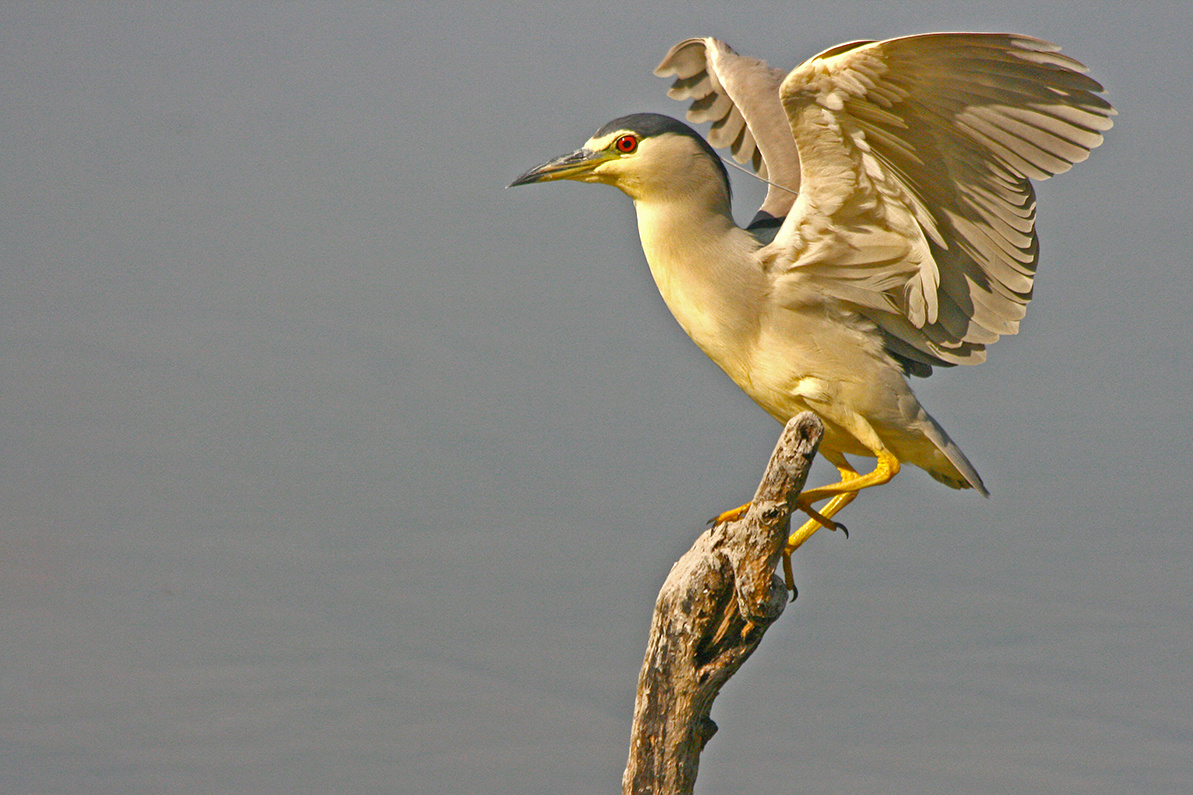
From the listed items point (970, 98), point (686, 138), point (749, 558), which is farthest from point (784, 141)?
point (749, 558)

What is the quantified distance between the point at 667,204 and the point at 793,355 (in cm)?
77

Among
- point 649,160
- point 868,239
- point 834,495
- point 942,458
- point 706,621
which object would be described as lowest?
point 706,621

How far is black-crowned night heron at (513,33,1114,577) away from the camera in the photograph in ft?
13.5

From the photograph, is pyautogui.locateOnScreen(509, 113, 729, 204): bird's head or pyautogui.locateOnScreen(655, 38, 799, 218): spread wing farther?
pyautogui.locateOnScreen(655, 38, 799, 218): spread wing

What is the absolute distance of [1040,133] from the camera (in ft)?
13.6

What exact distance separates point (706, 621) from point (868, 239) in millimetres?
1557

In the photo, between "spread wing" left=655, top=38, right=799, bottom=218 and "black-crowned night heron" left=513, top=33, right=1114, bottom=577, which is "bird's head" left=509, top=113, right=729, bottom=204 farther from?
"spread wing" left=655, top=38, right=799, bottom=218

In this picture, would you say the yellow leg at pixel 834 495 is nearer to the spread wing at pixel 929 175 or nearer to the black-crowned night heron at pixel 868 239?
the black-crowned night heron at pixel 868 239

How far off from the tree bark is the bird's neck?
62 cm

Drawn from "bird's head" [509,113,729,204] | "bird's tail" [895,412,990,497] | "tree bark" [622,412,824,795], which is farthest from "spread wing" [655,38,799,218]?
"tree bark" [622,412,824,795]

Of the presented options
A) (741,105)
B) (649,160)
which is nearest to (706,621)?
(649,160)

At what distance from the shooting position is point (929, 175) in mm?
4324

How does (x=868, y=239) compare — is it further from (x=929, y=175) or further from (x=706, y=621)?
(x=706, y=621)

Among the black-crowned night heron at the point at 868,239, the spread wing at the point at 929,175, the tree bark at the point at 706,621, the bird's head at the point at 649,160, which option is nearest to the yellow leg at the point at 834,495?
the black-crowned night heron at the point at 868,239
